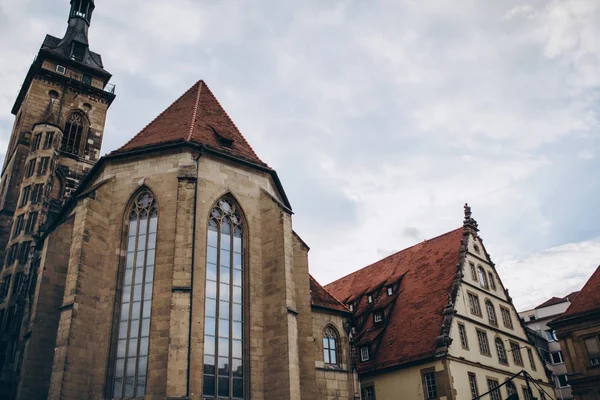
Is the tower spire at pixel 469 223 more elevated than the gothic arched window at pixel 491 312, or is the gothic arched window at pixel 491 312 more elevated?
the tower spire at pixel 469 223

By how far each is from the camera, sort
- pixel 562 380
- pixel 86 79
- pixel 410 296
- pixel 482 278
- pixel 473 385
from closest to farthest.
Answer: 1. pixel 473 385
2. pixel 410 296
3. pixel 482 278
4. pixel 86 79
5. pixel 562 380

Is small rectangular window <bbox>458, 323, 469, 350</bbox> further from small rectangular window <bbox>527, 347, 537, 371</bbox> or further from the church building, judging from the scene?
small rectangular window <bbox>527, 347, 537, 371</bbox>

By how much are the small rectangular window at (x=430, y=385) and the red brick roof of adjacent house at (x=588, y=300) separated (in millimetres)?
13379

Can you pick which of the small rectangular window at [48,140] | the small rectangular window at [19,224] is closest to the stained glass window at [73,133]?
the small rectangular window at [48,140]

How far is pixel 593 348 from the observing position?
3288 centimetres

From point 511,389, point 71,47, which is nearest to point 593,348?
point 511,389

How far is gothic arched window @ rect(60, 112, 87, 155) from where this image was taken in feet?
119

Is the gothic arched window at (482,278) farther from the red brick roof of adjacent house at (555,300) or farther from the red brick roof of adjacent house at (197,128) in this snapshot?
the red brick roof of adjacent house at (555,300)

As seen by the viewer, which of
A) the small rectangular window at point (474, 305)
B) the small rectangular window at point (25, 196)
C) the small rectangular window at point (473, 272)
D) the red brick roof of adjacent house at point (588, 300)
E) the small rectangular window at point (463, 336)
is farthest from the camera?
the red brick roof of adjacent house at point (588, 300)

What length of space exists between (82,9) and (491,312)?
37.1 m

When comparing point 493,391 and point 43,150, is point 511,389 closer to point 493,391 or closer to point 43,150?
point 493,391

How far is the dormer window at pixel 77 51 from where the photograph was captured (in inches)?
1572

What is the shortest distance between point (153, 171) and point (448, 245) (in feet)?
59.4

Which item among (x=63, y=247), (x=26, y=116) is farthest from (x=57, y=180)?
(x=63, y=247)
